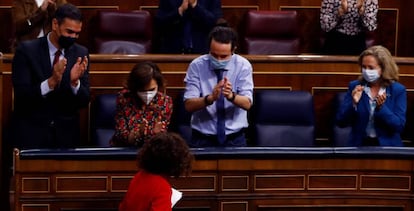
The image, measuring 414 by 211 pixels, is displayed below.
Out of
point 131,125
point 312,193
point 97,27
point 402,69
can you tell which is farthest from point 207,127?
point 97,27

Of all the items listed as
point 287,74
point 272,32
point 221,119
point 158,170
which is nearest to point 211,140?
point 221,119

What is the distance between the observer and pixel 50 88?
4871mm

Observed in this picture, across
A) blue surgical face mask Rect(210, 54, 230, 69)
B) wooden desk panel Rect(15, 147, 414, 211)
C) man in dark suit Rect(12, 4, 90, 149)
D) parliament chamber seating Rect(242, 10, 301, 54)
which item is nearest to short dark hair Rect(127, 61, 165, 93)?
man in dark suit Rect(12, 4, 90, 149)

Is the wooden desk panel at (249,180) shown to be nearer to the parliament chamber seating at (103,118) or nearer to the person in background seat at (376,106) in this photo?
the person in background seat at (376,106)

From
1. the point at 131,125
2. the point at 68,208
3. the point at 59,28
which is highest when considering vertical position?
the point at 59,28

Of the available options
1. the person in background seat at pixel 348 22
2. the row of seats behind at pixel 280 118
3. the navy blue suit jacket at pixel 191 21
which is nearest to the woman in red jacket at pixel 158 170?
the row of seats behind at pixel 280 118

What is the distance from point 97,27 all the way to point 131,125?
2.39m

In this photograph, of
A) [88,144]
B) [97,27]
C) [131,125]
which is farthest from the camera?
[97,27]

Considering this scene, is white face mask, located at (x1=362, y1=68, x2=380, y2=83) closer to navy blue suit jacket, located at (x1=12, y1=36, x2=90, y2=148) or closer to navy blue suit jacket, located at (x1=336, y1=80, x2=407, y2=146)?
navy blue suit jacket, located at (x1=336, y1=80, x2=407, y2=146)

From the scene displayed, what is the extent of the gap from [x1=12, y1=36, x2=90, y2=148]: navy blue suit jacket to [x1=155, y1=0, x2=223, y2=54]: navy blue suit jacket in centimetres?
182

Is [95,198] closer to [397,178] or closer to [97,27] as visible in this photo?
[397,178]

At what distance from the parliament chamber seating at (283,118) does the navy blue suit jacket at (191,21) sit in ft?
3.47

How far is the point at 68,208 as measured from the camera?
440cm

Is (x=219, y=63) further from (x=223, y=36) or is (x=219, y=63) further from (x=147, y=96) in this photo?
(x=147, y=96)
